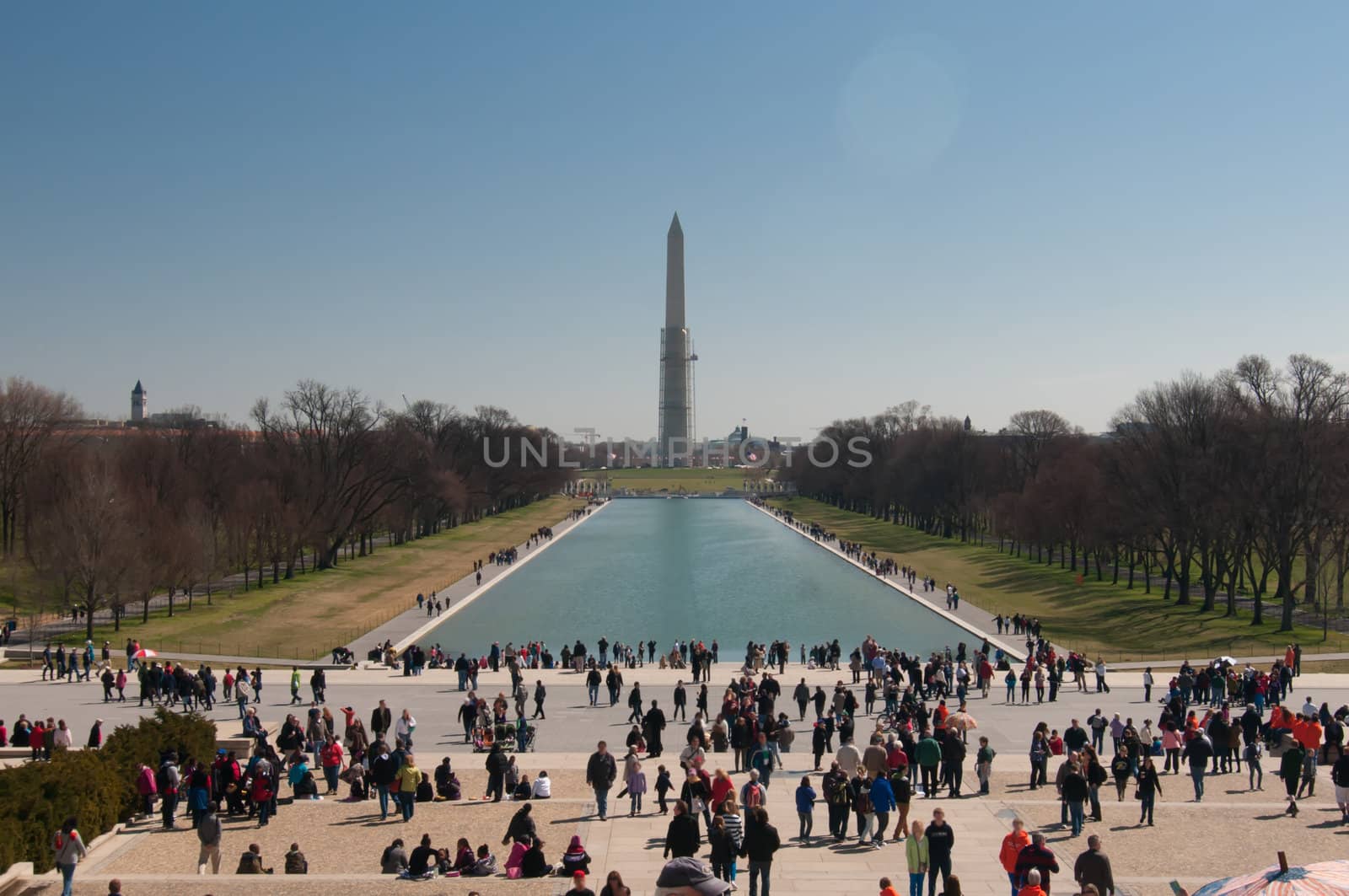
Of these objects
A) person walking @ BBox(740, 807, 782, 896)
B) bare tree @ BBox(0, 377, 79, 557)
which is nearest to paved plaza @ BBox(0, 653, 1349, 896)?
person walking @ BBox(740, 807, 782, 896)

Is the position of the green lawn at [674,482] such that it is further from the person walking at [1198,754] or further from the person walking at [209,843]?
the person walking at [209,843]

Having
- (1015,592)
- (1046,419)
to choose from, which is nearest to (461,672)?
(1015,592)

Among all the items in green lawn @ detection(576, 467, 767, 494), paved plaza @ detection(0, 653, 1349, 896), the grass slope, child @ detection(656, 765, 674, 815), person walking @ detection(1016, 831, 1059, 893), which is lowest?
the grass slope

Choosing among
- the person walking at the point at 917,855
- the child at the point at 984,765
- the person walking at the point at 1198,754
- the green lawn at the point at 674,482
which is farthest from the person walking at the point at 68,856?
the green lawn at the point at 674,482

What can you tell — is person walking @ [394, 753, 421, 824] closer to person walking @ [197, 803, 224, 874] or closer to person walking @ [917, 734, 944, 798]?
person walking @ [197, 803, 224, 874]

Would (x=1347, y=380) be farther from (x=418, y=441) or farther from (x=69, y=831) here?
(x=418, y=441)

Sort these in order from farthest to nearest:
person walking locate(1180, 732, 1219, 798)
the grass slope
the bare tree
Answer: the bare tree
the grass slope
person walking locate(1180, 732, 1219, 798)

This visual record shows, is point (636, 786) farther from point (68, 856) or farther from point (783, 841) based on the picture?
point (68, 856)
